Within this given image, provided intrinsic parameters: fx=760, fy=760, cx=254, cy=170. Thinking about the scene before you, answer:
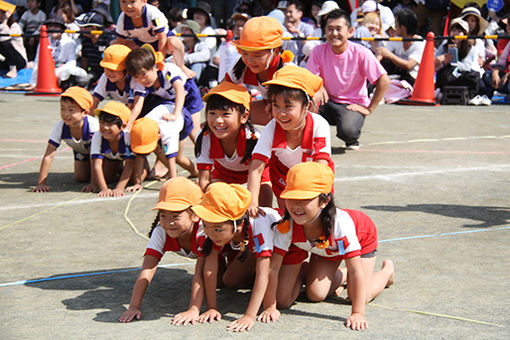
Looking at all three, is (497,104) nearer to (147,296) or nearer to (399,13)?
(399,13)

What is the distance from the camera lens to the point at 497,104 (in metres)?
12.8

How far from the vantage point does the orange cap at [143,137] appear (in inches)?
261

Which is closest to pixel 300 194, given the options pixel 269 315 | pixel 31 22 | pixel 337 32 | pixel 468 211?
pixel 269 315

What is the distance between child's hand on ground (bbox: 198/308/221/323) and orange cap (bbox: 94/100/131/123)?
328 cm

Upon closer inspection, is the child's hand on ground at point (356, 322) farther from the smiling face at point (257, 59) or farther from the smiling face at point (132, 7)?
the smiling face at point (132, 7)

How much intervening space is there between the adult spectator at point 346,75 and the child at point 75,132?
2.59 meters

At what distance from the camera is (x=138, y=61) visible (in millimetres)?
6832

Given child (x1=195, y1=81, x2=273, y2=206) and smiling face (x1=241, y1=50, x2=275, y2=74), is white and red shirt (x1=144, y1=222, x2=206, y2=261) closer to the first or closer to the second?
child (x1=195, y1=81, x2=273, y2=206)

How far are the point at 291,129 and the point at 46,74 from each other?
10228mm

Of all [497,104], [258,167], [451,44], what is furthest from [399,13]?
[258,167]

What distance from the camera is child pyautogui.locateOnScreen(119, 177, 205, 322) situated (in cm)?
387

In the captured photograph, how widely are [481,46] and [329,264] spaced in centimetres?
999

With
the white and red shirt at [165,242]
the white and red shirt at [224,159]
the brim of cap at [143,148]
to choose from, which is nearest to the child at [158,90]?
the brim of cap at [143,148]

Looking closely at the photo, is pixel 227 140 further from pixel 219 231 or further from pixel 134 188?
pixel 134 188
